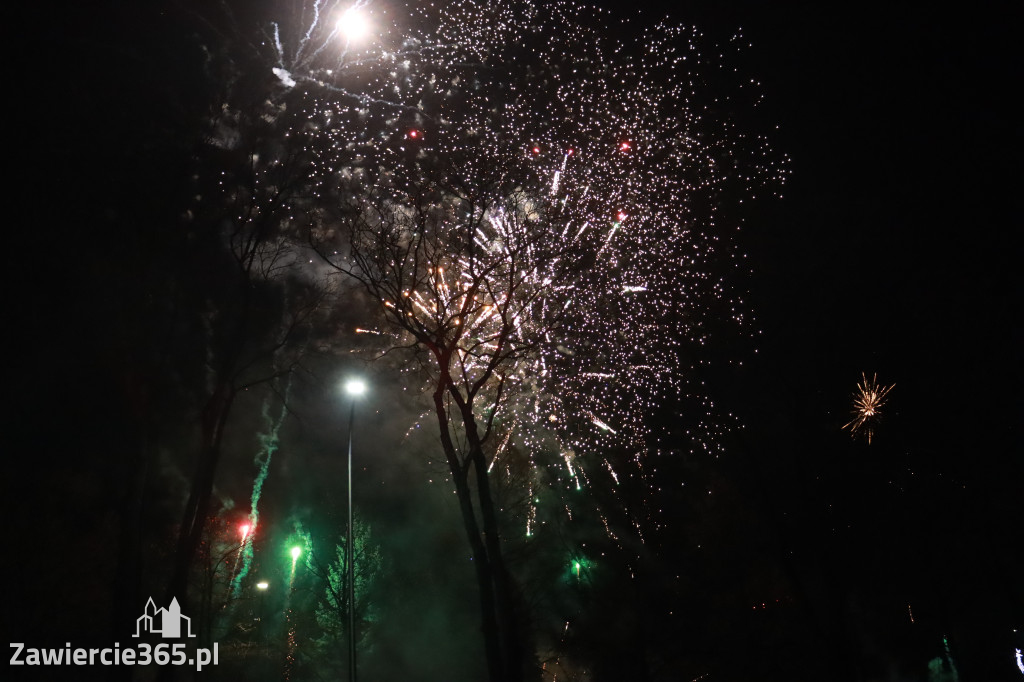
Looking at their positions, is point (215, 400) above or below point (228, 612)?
above

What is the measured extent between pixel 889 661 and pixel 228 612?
123 feet

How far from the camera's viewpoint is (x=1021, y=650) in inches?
842

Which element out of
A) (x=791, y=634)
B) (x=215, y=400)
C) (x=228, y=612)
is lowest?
(x=791, y=634)

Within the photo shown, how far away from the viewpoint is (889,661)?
24234mm

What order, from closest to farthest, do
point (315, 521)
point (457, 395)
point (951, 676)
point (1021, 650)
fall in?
point (457, 395)
point (1021, 650)
point (951, 676)
point (315, 521)

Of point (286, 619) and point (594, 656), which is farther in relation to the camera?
point (286, 619)

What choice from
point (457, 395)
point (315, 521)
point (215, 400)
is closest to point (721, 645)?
point (457, 395)

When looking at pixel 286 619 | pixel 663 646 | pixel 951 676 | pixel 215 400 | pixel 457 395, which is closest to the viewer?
pixel 457 395

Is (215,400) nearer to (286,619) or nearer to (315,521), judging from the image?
(315,521)

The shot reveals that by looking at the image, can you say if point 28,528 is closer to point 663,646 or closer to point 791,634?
point 663,646

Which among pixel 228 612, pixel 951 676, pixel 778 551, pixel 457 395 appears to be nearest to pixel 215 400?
pixel 457 395

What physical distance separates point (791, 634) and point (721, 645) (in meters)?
2.77

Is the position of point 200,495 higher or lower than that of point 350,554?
higher

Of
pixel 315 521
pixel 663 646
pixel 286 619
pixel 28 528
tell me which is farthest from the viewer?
pixel 286 619
